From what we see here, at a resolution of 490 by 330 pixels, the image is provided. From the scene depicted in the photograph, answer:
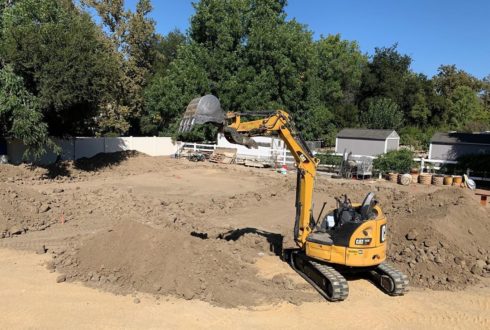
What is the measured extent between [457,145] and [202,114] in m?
24.6

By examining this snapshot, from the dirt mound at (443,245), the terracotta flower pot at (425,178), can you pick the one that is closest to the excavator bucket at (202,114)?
the dirt mound at (443,245)

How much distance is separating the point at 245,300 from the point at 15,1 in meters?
23.3

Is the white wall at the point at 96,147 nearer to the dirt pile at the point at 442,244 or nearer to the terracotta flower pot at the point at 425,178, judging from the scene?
the terracotta flower pot at the point at 425,178

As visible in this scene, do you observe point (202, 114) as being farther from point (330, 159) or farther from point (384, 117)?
point (384, 117)

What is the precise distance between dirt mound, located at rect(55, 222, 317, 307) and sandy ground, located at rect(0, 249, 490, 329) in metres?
0.29

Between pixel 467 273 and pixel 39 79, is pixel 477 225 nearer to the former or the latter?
pixel 467 273

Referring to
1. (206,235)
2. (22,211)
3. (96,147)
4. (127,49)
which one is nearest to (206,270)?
(206,235)

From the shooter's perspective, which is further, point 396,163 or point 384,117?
point 384,117

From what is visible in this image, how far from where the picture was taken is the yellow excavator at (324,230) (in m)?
7.59

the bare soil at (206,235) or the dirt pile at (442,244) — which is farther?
the dirt pile at (442,244)

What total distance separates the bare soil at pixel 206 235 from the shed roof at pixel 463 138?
353 inches

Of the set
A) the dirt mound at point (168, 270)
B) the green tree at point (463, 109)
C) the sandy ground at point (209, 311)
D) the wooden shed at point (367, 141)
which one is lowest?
the sandy ground at point (209, 311)

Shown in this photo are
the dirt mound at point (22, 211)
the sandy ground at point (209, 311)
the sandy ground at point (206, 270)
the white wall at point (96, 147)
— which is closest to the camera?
the sandy ground at point (209, 311)

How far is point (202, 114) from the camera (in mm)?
7645
